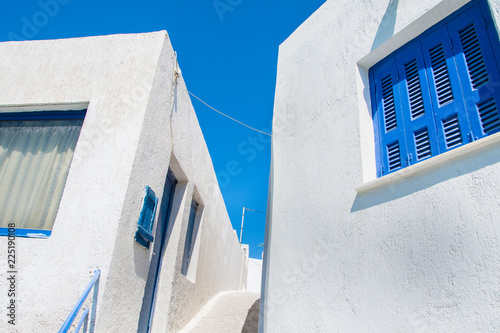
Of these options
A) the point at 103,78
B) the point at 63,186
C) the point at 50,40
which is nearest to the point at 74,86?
the point at 103,78

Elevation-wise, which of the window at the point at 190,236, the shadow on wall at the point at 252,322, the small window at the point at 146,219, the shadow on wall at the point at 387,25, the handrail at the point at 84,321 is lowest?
the handrail at the point at 84,321

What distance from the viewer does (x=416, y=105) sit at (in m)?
3.82

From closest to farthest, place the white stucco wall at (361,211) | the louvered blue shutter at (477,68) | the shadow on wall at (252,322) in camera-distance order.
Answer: the white stucco wall at (361,211)
the louvered blue shutter at (477,68)
the shadow on wall at (252,322)

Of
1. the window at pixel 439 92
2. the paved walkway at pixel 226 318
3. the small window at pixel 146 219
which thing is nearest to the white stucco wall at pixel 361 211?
the window at pixel 439 92

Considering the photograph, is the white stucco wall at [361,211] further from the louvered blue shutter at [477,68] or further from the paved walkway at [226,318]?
the paved walkway at [226,318]

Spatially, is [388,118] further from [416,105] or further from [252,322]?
[252,322]

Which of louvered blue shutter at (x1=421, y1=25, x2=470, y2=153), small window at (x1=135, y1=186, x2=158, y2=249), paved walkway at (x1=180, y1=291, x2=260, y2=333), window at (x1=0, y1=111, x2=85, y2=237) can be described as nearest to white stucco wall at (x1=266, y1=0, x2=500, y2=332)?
louvered blue shutter at (x1=421, y1=25, x2=470, y2=153)

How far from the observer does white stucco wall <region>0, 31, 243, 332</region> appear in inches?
144

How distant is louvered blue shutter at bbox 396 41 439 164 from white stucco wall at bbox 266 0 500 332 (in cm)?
26

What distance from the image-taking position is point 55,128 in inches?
184

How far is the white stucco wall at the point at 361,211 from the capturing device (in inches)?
110

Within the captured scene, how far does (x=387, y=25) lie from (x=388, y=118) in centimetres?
110

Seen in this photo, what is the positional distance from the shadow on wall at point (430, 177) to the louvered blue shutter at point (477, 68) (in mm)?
306

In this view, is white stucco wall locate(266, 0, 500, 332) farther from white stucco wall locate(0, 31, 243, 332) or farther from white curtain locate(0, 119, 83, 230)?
white curtain locate(0, 119, 83, 230)
